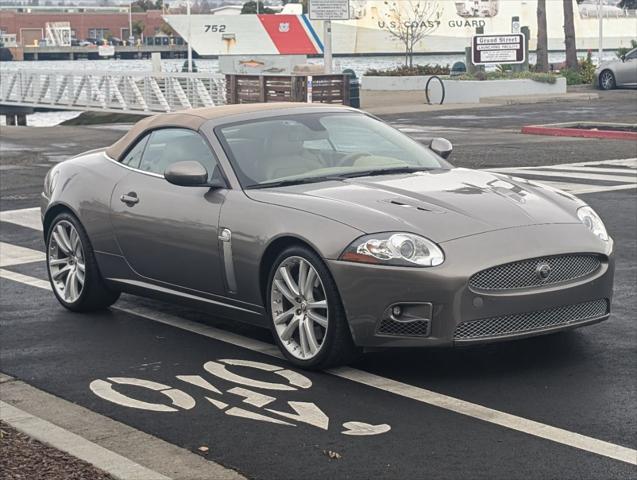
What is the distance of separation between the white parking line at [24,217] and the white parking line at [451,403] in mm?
5448

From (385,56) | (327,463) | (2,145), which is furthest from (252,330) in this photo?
(385,56)

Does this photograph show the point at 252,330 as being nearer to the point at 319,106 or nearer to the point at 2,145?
the point at 319,106

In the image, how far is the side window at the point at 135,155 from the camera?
9.18 m

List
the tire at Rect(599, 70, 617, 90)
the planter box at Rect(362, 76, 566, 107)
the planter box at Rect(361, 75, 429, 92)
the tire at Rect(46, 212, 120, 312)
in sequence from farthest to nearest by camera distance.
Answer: the planter box at Rect(361, 75, 429, 92) → the tire at Rect(599, 70, 617, 90) → the planter box at Rect(362, 76, 566, 107) → the tire at Rect(46, 212, 120, 312)

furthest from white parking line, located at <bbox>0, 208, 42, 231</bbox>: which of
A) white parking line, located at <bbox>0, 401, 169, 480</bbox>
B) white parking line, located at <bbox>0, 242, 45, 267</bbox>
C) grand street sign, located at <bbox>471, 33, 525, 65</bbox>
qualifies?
grand street sign, located at <bbox>471, 33, 525, 65</bbox>

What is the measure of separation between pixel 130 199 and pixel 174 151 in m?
0.43

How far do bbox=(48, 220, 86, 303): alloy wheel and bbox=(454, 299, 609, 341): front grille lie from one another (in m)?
3.34

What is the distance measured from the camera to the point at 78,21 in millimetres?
170000

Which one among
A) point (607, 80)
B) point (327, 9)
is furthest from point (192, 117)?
point (607, 80)

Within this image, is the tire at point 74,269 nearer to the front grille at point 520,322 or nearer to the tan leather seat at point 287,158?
Result: the tan leather seat at point 287,158

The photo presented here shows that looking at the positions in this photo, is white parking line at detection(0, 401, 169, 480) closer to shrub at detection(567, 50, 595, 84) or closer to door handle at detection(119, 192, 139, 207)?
door handle at detection(119, 192, 139, 207)

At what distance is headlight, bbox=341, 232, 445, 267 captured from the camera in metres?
7.08

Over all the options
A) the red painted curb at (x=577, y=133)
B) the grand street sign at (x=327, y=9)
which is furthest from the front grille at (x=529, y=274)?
the grand street sign at (x=327, y=9)

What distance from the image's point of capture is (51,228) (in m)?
9.73
